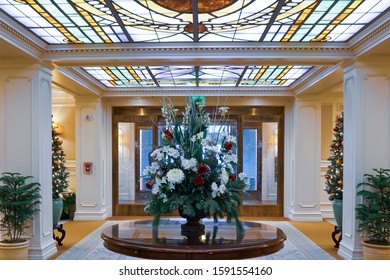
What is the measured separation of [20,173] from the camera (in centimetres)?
614

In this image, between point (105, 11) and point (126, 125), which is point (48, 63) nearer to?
point (105, 11)

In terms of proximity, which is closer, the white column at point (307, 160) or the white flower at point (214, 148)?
the white flower at point (214, 148)

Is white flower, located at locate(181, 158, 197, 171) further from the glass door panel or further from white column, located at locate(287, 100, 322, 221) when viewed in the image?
the glass door panel

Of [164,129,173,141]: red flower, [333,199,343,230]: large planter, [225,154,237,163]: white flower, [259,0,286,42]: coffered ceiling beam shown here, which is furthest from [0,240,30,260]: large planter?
[333,199,343,230]: large planter

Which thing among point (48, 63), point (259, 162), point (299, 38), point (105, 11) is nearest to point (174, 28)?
point (105, 11)

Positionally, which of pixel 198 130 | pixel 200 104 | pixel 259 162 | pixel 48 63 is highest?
pixel 48 63

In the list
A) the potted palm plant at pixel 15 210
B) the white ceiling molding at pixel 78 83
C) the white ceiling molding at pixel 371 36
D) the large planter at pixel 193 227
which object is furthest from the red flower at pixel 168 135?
the white ceiling molding at pixel 78 83

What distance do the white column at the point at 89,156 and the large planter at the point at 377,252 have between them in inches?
260

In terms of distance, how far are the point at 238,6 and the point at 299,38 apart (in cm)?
168

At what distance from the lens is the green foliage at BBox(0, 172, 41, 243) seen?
5531mm

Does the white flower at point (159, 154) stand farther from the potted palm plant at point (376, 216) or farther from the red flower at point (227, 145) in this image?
the potted palm plant at point (376, 216)

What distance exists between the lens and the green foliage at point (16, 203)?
18.1ft

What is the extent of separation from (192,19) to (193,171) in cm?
287

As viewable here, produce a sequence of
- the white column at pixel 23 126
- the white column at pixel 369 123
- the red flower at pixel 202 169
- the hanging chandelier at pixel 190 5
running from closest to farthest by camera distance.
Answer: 1. the red flower at pixel 202 169
2. the hanging chandelier at pixel 190 5
3. the white column at pixel 369 123
4. the white column at pixel 23 126
